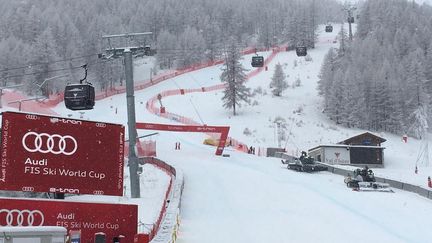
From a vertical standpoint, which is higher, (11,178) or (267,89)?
(267,89)

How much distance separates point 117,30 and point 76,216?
127 meters

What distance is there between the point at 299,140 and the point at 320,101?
20562mm

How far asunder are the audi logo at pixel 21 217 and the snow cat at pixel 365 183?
19.2m

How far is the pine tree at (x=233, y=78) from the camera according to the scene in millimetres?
69312

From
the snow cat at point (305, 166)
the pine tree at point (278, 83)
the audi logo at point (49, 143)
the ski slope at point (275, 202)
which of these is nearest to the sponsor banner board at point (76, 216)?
the audi logo at point (49, 143)

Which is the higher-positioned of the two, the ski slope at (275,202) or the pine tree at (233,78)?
the pine tree at (233,78)

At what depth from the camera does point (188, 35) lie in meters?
136

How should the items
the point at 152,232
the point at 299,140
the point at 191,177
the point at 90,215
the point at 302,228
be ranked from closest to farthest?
the point at 90,215 → the point at 152,232 → the point at 302,228 → the point at 191,177 → the point at 299,140

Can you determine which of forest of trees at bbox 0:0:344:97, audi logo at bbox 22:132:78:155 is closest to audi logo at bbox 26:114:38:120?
audi logo at bbox 22:132:78:155

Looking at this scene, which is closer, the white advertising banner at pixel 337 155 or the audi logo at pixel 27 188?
the audi logo at pixel 27 188

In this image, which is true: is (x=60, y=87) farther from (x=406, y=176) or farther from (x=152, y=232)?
(x=152, y=232)

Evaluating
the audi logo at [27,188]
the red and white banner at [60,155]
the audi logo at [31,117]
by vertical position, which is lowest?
the audi logo at [27,188]

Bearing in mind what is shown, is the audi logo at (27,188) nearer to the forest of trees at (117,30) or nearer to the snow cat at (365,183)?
the snow cat at (365,183)

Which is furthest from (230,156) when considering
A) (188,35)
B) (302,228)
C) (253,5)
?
(253,5)
